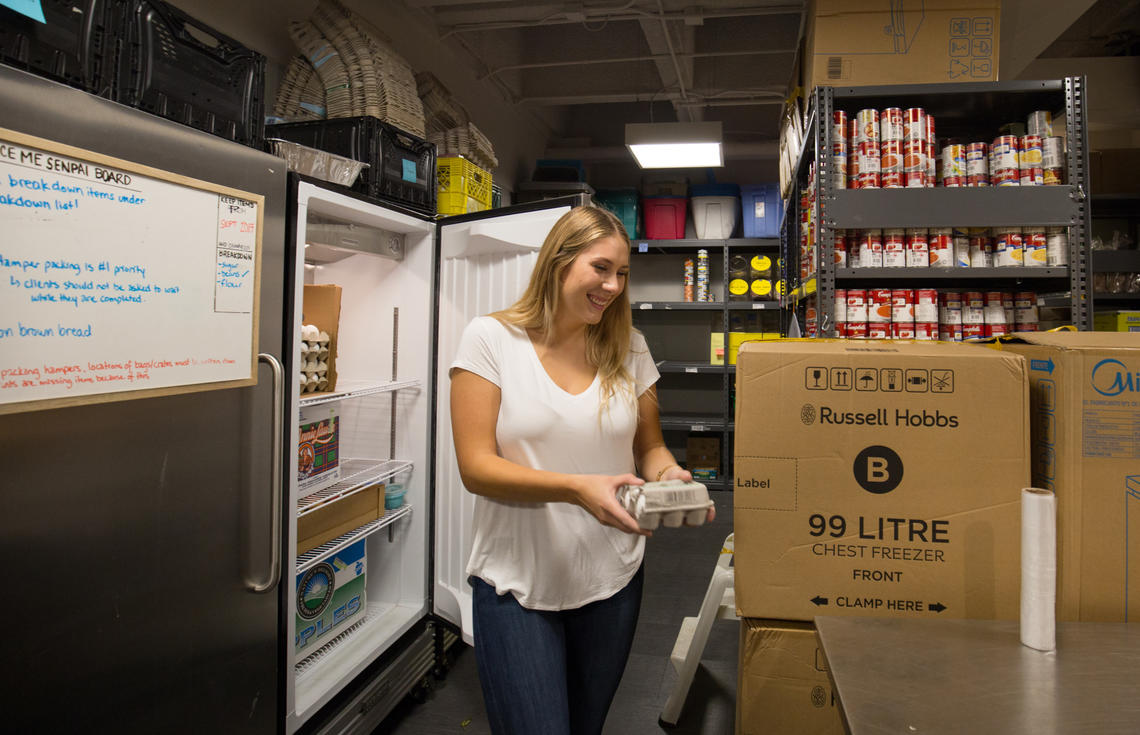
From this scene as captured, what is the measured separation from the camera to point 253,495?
1.66 meters

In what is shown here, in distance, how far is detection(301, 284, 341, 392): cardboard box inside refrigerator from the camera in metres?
2.23

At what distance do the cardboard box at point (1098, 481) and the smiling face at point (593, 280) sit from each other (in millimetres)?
870

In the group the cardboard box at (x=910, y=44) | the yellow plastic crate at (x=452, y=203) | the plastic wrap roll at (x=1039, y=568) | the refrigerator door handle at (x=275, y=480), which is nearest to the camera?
the plastic wrap roll at (x=1039, y=568)

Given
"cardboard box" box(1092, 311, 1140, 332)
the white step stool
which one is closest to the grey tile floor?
the white step stool

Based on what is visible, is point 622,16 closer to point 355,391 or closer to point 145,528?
point 355,391

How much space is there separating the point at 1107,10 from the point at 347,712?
6273 mm

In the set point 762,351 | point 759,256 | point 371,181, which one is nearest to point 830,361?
point 762,351

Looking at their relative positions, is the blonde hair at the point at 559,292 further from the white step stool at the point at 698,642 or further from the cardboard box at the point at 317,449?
the white step stool at the point at 698,642

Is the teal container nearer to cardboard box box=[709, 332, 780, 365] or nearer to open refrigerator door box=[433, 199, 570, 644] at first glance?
cardboard box box=[709, 332, 780, 365]

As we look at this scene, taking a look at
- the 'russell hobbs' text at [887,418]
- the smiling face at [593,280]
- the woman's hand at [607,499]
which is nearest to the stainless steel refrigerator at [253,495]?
the smiling face at [593,280]

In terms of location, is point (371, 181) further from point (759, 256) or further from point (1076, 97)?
point (759, 256)

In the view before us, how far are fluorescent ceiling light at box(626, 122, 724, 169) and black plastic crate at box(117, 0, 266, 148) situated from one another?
3140mm

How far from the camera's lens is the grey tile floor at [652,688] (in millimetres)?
2428

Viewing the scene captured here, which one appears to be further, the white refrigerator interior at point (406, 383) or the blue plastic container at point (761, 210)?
the blue plastic container at point (761, 210)
